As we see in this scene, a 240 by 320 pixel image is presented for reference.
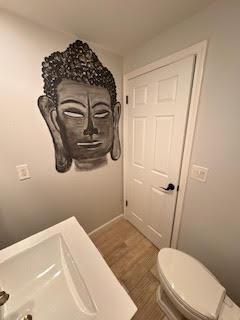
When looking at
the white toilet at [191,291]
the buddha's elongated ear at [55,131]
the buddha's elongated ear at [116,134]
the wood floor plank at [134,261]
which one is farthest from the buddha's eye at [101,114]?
the wood floor plank at [134,261]

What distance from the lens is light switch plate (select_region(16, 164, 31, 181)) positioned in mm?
1155

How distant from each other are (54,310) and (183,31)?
1.86m

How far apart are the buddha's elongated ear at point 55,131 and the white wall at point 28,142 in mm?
41

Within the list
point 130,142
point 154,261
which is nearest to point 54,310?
point 154,261

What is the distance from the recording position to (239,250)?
3.35 ft

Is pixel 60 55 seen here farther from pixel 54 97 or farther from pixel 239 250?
pixel 239 250

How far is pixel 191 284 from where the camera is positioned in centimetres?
94

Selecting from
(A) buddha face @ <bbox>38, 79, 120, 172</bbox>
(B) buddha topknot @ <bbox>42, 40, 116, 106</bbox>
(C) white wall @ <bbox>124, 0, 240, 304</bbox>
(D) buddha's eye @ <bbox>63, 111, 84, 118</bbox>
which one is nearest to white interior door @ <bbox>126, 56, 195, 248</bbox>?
(C) white wall @ <bbox>124, 0, 240, 304</bbox>

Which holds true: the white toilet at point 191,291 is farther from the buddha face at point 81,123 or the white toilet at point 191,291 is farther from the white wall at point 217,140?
the buddha face at point 81,123

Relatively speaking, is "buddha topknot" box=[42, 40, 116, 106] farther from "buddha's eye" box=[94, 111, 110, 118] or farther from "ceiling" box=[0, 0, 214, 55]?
"buddha's eye" box=[94, 111, 110, 118]

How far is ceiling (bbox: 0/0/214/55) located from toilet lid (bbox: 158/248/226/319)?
174 cm

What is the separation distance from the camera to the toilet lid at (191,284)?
841 mm

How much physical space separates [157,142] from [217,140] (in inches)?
20.0

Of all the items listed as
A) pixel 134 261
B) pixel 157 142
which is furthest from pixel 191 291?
pixel 157 142
